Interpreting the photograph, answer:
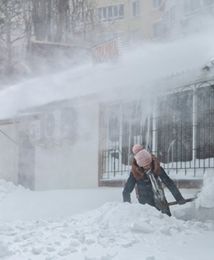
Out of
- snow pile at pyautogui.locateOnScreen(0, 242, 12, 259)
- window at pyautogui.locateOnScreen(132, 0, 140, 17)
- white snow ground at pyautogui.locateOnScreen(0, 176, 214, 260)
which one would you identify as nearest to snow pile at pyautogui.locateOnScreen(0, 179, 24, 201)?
white snow ground at pyautogui.locateOnScreen(0, 176, 214, 260)

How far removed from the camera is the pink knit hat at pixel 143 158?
736cm

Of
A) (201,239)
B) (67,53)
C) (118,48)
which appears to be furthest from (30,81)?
(201,239)

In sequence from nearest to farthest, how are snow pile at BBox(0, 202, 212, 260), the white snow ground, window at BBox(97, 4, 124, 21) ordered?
the white snow ground
snow pile at BBox(0, 202, 212, 260)
window at BBox(97, 4, 124, 21)

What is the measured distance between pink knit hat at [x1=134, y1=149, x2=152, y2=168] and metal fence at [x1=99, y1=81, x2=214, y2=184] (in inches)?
77.3

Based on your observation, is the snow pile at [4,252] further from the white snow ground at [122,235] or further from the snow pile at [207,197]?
the snow pile at [207,197]

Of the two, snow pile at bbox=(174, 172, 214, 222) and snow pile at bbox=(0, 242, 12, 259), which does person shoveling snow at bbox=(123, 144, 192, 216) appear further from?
snow pile at bbox=(0, 242, 12, 259)

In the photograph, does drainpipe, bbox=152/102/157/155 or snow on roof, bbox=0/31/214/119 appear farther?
drainpipe, bbox=152/102/157/155

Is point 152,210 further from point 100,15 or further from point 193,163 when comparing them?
point 100,15

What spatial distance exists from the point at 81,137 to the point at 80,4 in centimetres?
601

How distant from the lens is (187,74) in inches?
346

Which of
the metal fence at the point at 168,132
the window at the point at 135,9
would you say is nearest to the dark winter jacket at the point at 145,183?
the metal fence at the point at 168,132

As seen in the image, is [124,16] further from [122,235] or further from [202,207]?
[122,235]

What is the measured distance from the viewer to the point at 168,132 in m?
9.96

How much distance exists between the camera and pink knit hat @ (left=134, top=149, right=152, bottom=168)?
7.36 meters
